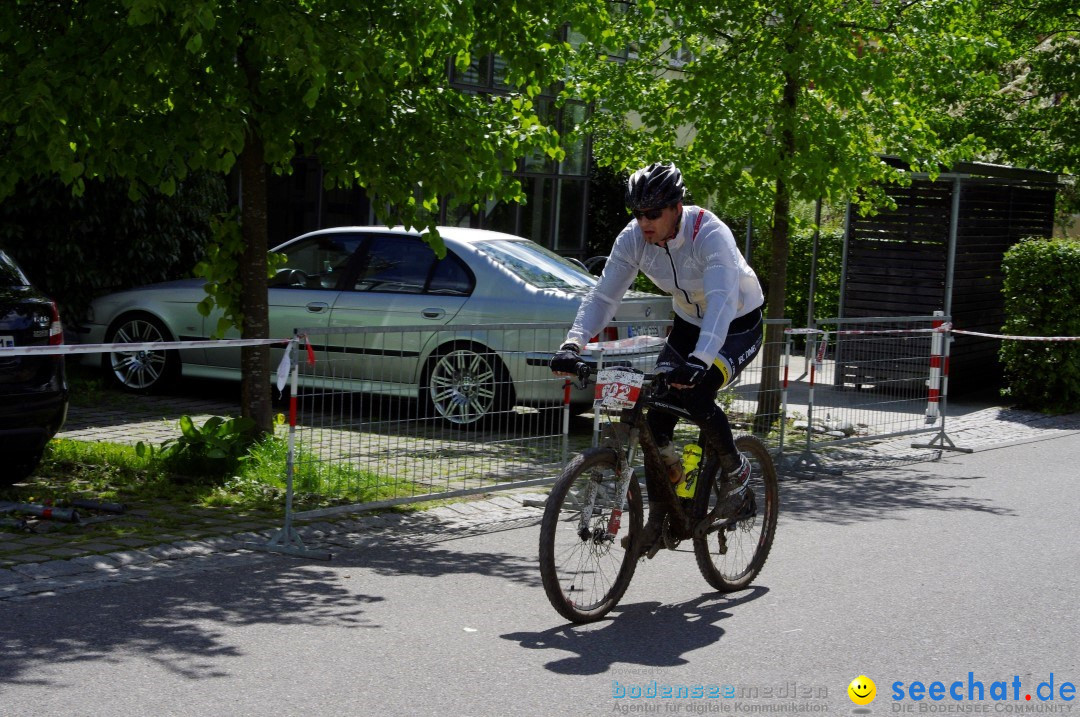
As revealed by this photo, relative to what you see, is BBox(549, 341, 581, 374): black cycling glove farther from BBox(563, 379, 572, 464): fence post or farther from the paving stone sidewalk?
BBox(563, 379, 572, 464): fence post

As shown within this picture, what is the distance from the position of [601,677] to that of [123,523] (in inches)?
137

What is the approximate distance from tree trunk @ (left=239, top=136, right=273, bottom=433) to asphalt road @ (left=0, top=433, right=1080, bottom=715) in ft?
6.29

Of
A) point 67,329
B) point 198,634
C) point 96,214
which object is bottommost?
point 198,634

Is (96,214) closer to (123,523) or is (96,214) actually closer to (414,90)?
(414,90)

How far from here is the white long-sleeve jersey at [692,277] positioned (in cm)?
602

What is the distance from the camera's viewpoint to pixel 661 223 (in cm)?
610

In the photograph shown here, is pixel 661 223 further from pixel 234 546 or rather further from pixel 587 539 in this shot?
pixel 234 546

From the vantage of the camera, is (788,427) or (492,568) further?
(788,427)

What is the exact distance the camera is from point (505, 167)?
30.4ft

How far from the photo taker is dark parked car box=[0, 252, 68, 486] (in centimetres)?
776

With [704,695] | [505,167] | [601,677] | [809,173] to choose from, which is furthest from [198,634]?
[809,173]

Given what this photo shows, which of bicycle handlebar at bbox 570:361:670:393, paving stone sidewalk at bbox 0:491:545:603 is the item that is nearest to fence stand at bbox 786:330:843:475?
paving stone sidewalk at bbox 0:491:545:603

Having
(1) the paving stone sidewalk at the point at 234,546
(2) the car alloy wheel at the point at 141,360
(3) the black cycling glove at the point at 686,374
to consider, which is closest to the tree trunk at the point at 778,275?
(1) the paving stone sidewalk at the point at 234,546

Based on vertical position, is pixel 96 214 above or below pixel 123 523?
above
